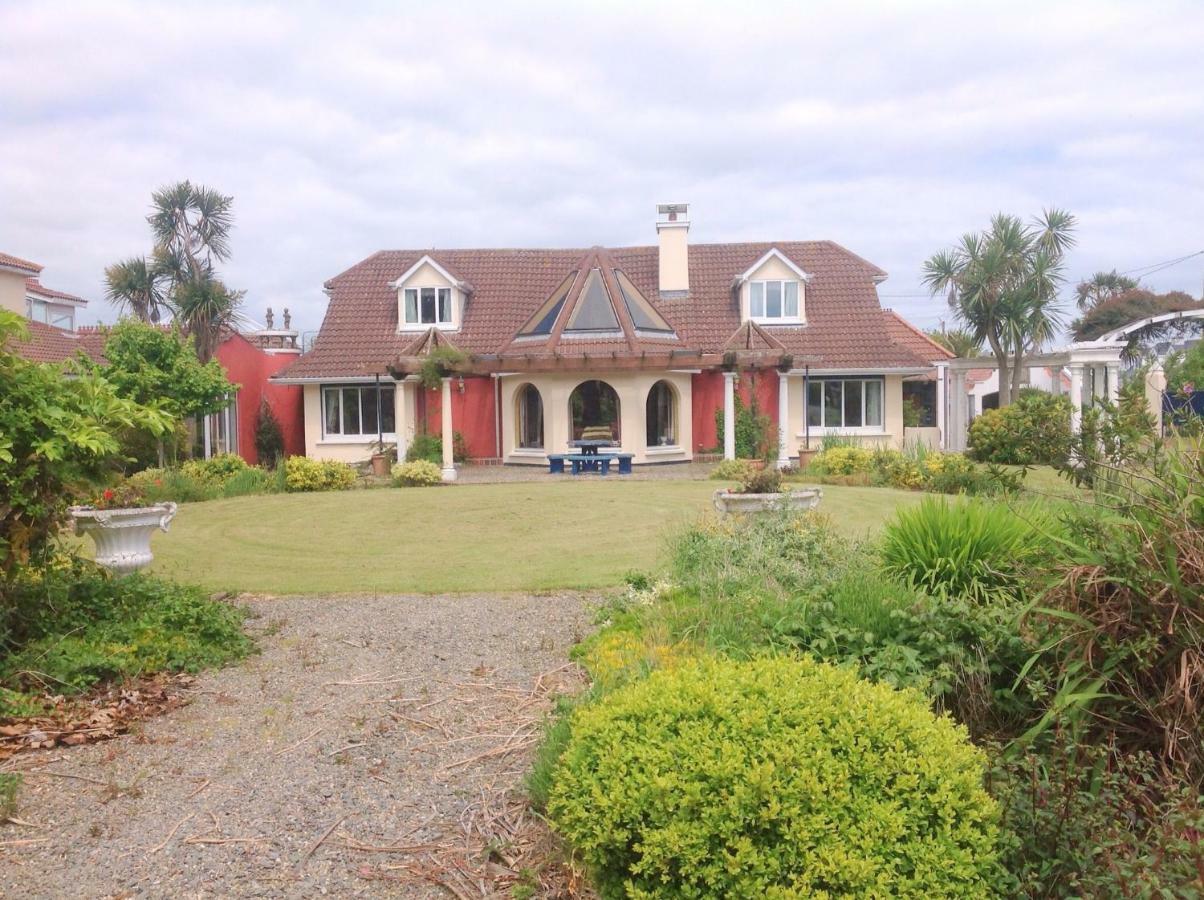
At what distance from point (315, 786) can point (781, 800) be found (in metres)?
2.65

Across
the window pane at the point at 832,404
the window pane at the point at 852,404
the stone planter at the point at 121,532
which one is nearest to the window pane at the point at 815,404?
the window pane at the point at 832,404

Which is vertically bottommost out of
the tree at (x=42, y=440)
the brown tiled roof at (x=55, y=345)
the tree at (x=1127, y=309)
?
the tree at (x=42, y=440)

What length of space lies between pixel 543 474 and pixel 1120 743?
19.9m

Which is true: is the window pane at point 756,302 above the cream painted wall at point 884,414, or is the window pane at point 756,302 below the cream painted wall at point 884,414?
above

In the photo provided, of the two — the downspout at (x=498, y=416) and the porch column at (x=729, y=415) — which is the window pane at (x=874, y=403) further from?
the downspout at (x=498, y=416)

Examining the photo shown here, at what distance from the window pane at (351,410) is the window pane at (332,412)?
209 mm

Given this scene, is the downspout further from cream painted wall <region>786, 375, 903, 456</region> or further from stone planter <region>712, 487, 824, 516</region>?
stone planter <region>712, 487, 824, 516</region>

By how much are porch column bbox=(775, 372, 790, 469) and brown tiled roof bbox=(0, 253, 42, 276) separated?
2378 centimetres

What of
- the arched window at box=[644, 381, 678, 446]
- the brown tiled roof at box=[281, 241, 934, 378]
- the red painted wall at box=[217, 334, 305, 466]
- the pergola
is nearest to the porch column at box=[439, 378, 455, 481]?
the brown tiled roof at box=[281, 241, 934, 378]

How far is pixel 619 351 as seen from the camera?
82.4 ft

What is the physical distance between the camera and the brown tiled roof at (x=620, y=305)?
27.6 meters

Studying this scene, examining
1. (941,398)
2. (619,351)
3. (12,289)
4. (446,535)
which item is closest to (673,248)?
(619,351)

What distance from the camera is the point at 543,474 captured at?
24.0m

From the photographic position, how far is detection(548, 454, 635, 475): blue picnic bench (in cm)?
2394
